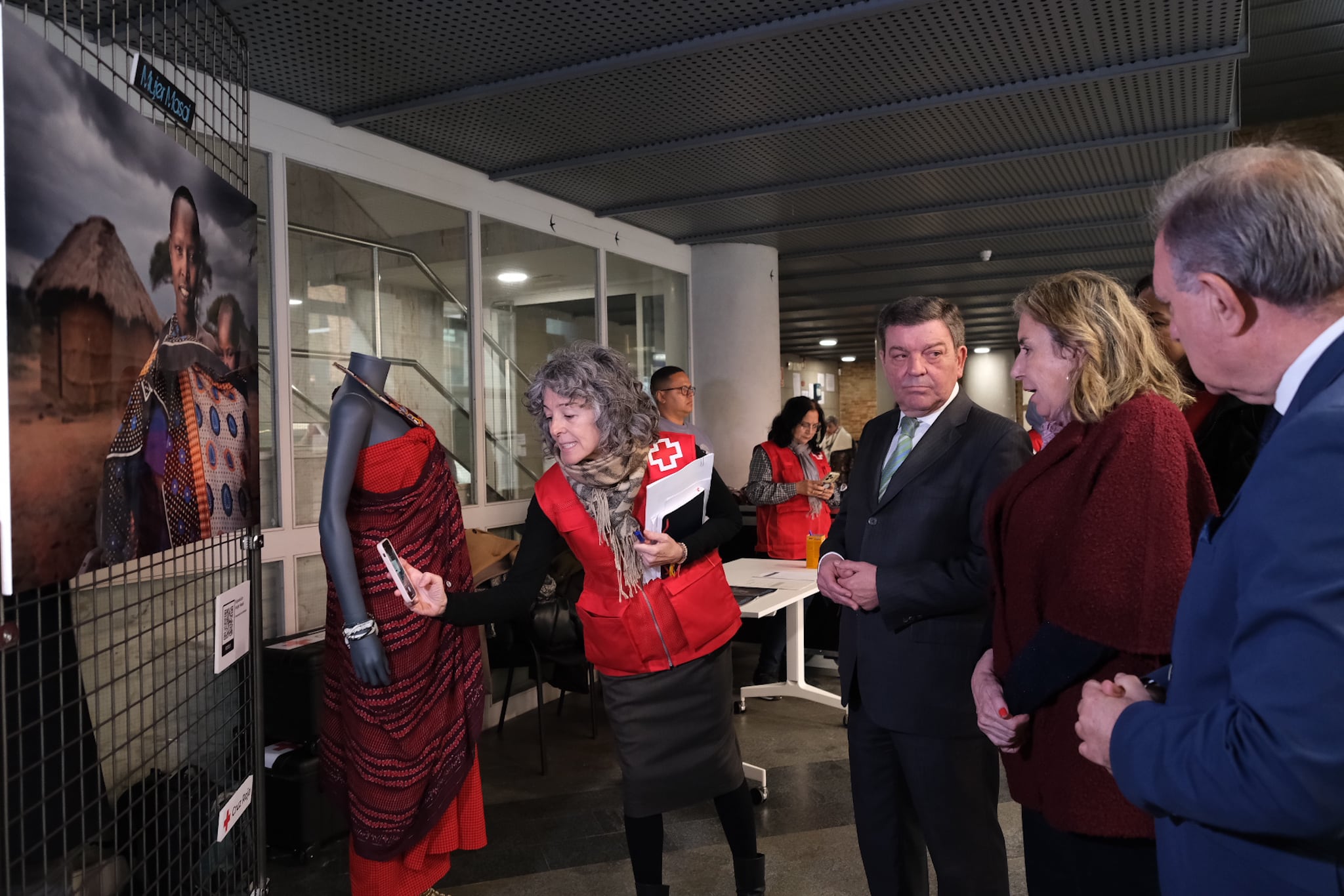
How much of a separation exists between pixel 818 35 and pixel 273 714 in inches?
Result: 120

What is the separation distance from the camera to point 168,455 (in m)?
1.49

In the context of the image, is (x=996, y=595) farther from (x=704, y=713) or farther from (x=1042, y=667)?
(x=704, y=713)

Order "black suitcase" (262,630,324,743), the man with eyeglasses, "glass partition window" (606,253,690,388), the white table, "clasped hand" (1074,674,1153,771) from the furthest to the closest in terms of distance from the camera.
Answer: "glass partition window" (606,253,690,388) < the man with eyeglasses < the white table < "black suitcase" (262,630,324,743) < "clasped hand" (1074,674,1153,771)

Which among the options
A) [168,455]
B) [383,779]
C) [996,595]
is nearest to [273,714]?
[383,779]

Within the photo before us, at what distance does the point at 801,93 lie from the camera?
3.70 metres

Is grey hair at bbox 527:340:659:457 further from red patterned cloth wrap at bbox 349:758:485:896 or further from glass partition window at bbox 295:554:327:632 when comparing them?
glass partition window at bbox 295:554:327:632

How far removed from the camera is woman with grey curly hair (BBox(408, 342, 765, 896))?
2127 millimetres

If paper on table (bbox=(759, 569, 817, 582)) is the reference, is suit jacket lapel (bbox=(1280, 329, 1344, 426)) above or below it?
above

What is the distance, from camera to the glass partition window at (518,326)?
4.86 m

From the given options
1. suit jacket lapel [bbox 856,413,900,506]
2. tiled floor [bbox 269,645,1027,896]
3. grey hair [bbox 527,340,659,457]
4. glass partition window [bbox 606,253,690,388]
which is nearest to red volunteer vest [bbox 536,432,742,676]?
grey hair [bbox 527,340,659,457]

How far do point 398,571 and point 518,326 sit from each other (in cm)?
331

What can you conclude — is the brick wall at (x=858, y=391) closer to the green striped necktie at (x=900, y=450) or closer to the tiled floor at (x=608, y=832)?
the tiled floor at (x=608, y=832)

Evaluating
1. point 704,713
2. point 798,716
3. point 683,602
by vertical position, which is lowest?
point 798,716

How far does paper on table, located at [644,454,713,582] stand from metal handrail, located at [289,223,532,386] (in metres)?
1.38
